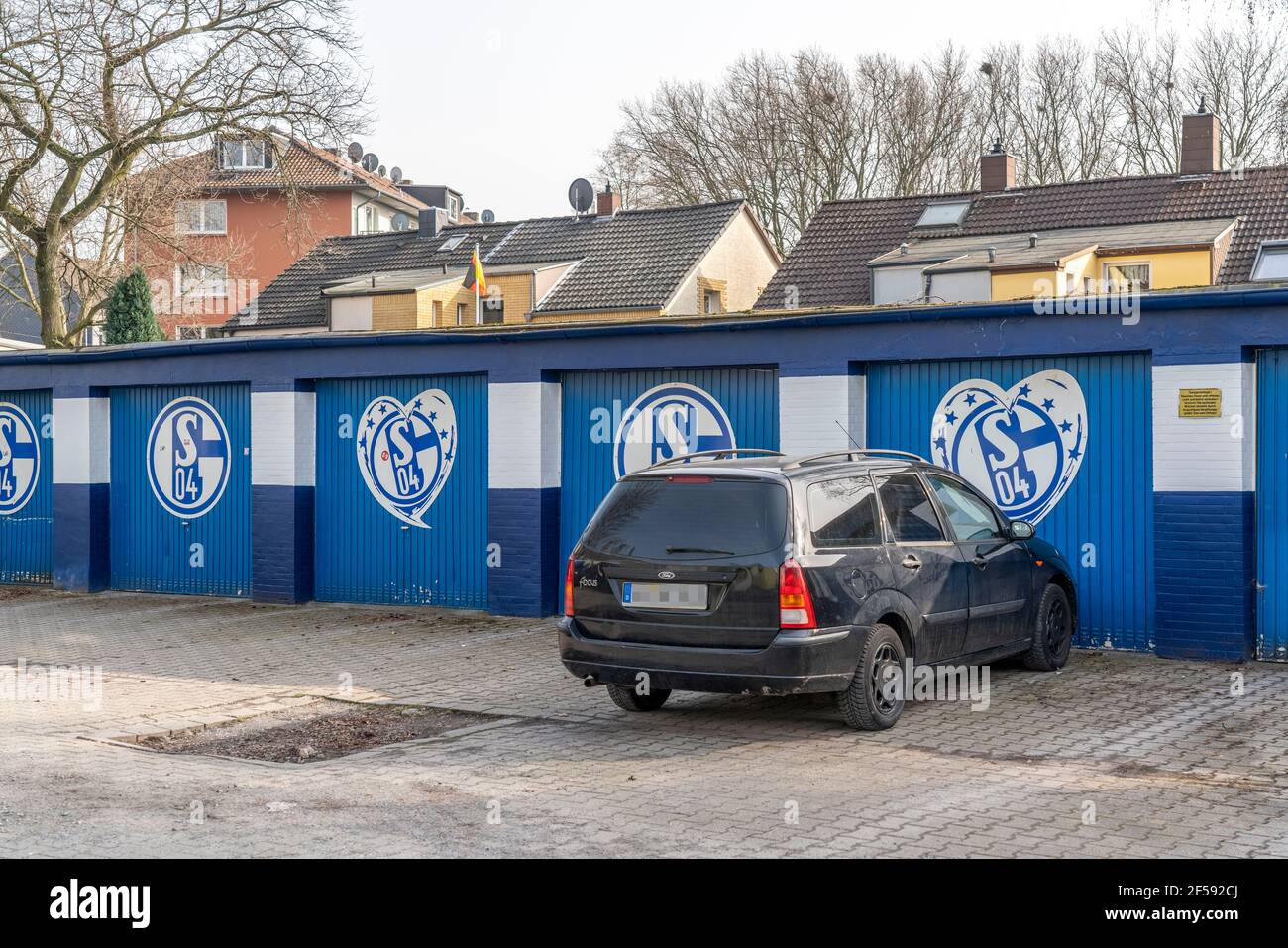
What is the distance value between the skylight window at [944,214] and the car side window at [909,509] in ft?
97.1

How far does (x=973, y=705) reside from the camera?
9789 millimetres

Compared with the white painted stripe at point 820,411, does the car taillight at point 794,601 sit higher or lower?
lower

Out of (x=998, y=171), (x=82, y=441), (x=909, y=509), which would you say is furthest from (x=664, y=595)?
(x=998, y=171)

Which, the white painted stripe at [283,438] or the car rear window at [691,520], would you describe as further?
the white painted stripe at [283,438]

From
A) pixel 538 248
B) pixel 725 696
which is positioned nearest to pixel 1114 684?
pixel 725 696

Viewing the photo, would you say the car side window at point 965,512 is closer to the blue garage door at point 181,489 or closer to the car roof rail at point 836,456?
the car roof rail at point 836,456

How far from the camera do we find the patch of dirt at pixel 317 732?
8891 mm

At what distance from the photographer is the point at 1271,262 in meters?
31.4

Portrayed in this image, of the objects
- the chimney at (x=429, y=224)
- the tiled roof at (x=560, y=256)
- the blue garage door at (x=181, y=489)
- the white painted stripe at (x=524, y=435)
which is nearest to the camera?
the white painted stripe at (x=524, y=435)

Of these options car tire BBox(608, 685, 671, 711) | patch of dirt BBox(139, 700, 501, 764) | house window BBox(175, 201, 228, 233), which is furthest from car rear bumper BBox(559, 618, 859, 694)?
house window BBox(175, 201, 228, 233)

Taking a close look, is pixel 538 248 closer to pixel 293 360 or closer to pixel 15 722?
pixel 293 360

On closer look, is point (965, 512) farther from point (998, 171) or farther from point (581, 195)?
point (581, 195)

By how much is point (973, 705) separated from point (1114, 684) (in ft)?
5.08

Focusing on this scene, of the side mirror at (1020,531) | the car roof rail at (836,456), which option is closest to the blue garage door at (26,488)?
the car roof rail at (836,456)
